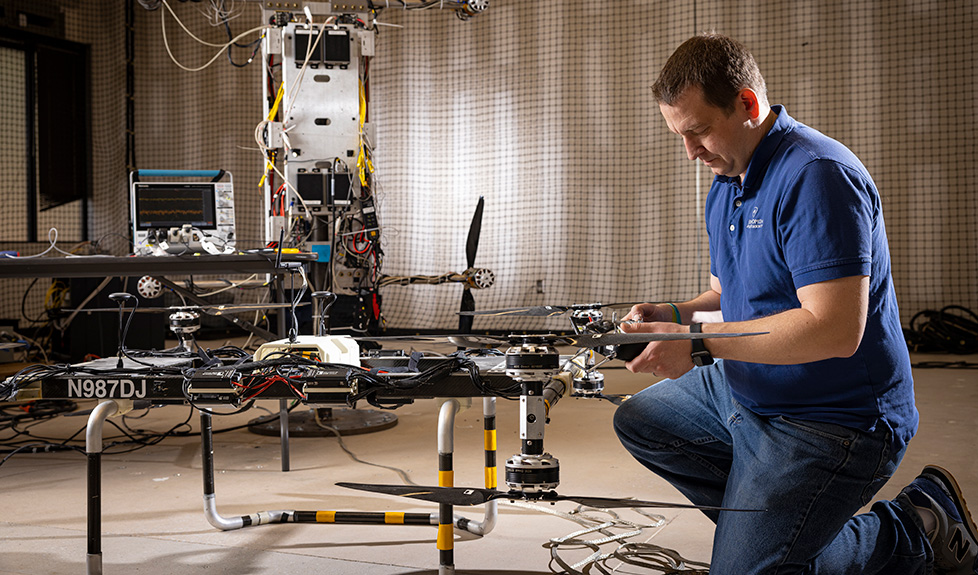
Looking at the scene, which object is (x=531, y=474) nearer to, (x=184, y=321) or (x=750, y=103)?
(x=750, y=103)

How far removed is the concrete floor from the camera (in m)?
2.40

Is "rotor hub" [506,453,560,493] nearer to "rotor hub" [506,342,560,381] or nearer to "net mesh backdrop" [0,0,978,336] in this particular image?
"rotor hub" [506,342,560,381]

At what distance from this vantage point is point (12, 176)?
8.30 metres

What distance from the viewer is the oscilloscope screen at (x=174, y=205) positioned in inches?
165

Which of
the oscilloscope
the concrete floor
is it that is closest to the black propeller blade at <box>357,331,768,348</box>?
the concrete floor

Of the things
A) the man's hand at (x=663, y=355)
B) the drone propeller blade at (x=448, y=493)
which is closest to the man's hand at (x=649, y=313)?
the man's hand at (x=663, y=355)

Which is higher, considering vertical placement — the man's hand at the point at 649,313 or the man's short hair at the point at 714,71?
the man's short hair at the point at 714,71

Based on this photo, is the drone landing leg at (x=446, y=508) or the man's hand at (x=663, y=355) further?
the drone landing leg at (x=446, y=508)

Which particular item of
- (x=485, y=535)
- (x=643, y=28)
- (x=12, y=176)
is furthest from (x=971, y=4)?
(x=12, y=176)

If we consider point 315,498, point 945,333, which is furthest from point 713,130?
point 945,333

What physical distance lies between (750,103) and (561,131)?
6.91m

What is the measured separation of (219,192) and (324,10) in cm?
112

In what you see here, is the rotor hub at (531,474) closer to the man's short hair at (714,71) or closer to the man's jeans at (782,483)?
the man's jeans at (782,483)

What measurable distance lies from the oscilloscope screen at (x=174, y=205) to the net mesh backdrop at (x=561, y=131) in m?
3.42
